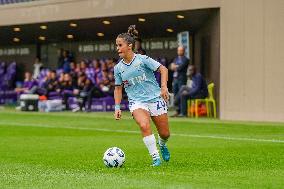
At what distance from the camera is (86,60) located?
4306 cm

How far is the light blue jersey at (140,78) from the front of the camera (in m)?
13.6

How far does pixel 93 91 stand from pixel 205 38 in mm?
5567

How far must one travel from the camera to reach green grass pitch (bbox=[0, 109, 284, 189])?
11148mm

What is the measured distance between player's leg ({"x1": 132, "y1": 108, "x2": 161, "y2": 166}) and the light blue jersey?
0.99 feet

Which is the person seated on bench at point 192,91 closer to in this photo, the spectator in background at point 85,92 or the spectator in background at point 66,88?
the spectator in background at point 85,92

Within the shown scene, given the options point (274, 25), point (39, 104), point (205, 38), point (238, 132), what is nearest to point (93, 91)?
point (39, 104)

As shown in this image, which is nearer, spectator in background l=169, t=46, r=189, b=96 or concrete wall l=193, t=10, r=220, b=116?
concrete wall l=193, t=10, r=220, b=116

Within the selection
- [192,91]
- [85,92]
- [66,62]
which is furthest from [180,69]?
[66,62]

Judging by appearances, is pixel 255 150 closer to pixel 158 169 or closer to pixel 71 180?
pixel 158 169

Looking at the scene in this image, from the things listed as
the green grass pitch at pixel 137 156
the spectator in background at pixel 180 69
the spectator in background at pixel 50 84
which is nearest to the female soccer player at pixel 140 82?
the green grass pitch at pixel 137 156

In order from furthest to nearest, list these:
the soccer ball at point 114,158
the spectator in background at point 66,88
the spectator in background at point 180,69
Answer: the spectator in background at point 66,88, the spectator in background at point 180,69, the soccer ball at point 114,158

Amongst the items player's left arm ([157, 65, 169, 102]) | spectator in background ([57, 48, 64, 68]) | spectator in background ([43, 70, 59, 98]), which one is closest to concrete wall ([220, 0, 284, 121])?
spectator in background ([43, 70, 59, 98])

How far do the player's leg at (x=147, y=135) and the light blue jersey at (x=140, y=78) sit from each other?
0.30m

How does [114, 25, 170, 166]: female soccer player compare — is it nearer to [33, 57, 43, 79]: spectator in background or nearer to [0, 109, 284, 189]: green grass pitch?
[0, 109, 284, 189]: green grass pitch
